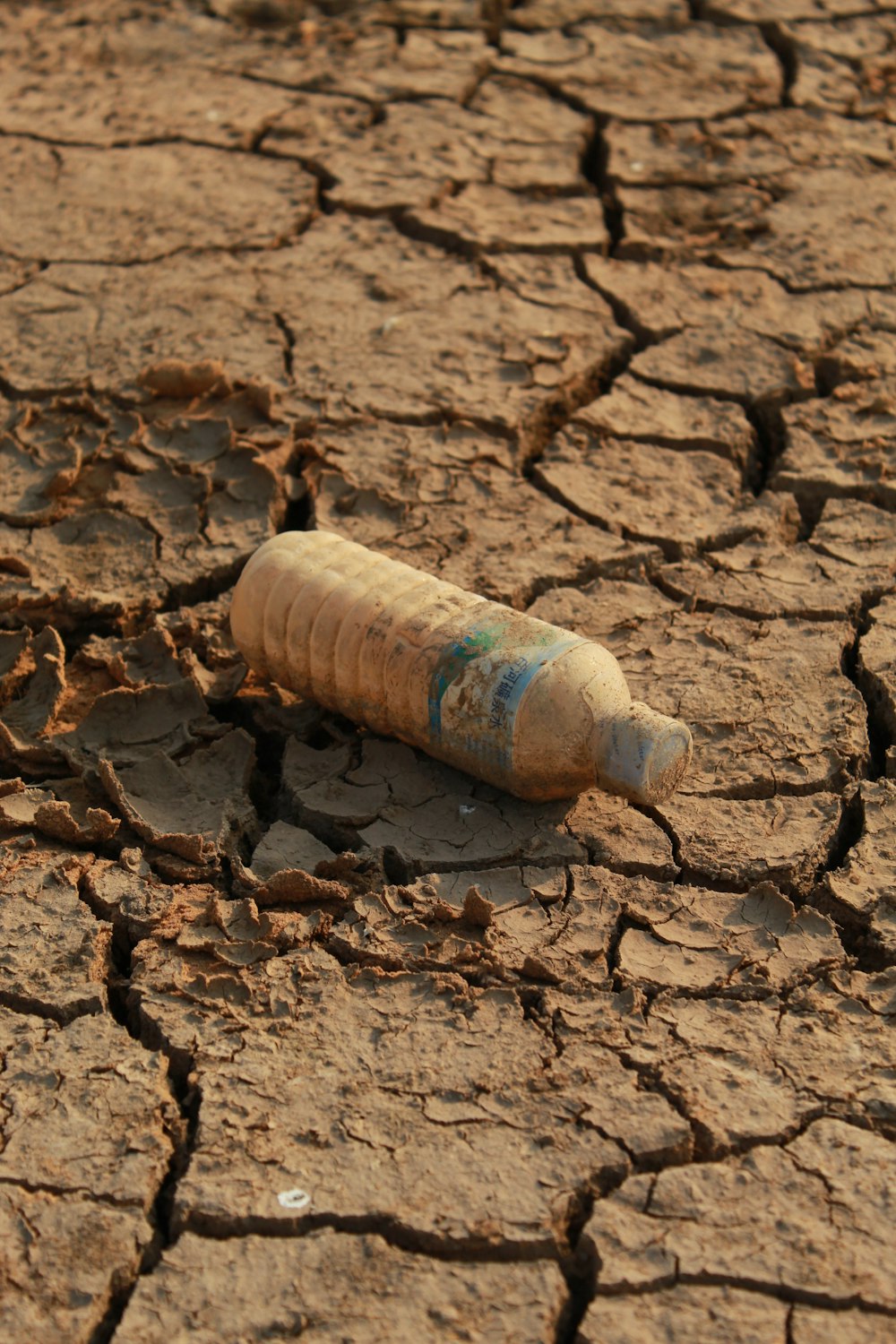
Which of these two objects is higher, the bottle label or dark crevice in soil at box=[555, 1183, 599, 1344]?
the bottle label

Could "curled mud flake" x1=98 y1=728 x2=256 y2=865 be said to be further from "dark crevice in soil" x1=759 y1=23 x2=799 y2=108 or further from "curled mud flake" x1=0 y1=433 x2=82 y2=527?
"dark crevice in soil" x1=759 y1=23 x2=799 y2=108

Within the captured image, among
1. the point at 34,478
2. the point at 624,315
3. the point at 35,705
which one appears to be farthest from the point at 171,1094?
the point at 624,315

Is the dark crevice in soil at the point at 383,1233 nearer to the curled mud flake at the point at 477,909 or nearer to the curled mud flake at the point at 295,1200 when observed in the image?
the curled mud flake at the point at 295,1200

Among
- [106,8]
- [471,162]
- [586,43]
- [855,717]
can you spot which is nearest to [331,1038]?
[855,717]

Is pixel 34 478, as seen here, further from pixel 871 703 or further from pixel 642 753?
pixel 871 703

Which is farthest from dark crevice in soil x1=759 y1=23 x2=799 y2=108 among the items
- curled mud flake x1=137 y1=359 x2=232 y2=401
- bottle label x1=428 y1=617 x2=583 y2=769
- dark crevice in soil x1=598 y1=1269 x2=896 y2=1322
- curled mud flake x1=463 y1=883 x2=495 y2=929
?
dark crevice in soil x1=598 y1=1269 x2=896 y2=1322

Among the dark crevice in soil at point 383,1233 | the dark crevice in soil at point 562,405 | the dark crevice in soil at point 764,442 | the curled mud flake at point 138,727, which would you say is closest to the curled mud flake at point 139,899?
the curled mud flake at point 138,727

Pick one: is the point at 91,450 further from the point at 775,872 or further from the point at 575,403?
the point at 775,872
